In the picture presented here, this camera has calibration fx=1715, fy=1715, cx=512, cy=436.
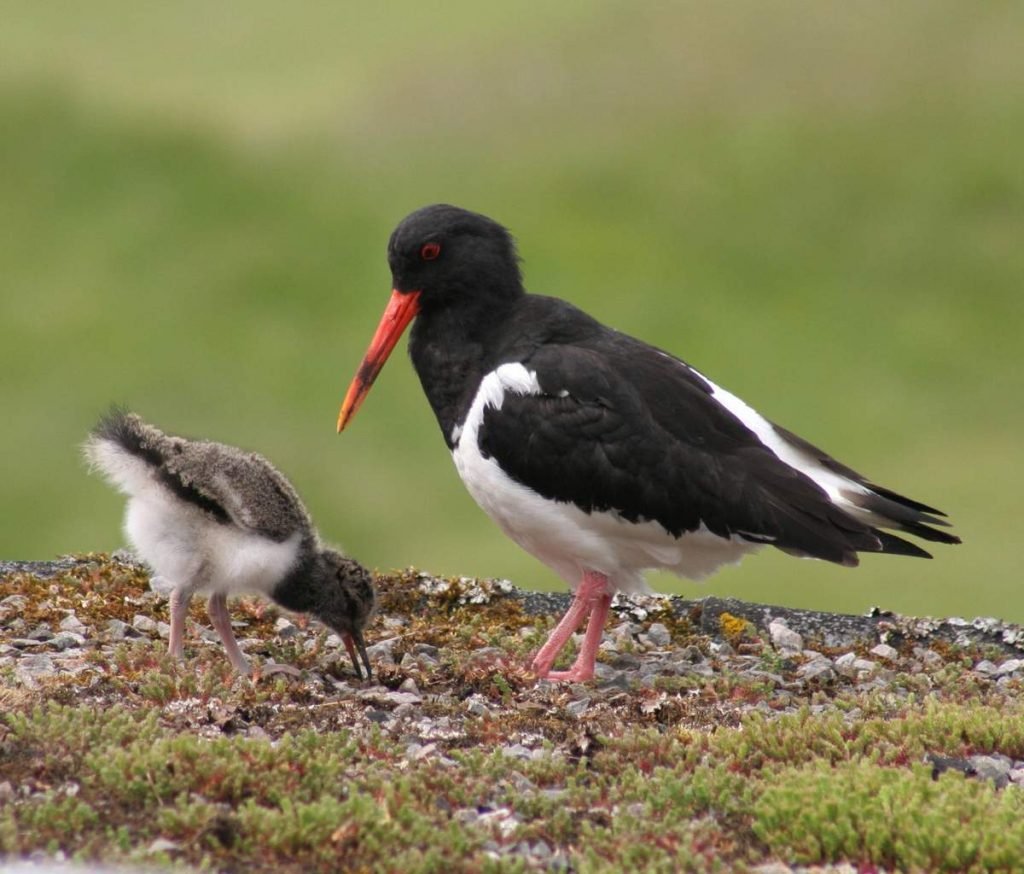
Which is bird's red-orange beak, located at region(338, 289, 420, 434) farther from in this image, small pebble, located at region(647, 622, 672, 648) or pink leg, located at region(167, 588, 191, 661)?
small pebble, located at region(647, 622, 672, 648)

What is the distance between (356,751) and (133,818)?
106 centimetres

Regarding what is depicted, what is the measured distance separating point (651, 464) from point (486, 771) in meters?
2.51

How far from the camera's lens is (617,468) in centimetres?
857

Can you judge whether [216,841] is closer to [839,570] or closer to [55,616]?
[55,616]

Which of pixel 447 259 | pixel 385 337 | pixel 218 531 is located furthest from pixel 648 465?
pixel 218 531

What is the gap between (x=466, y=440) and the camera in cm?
894

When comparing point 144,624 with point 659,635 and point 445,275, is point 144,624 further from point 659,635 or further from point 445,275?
point 659,635

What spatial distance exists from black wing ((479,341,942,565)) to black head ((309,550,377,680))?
38.1 inches

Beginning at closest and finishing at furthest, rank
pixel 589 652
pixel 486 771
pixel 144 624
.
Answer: pixel 486 771
pixel 589 652
pixel 144 624

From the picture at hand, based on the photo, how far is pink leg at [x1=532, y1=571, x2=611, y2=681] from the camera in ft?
28.1

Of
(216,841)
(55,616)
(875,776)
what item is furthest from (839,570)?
(216,841)

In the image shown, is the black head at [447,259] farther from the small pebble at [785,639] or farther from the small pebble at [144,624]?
the small pebble at [785,639]

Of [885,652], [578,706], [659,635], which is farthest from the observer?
[659,635]

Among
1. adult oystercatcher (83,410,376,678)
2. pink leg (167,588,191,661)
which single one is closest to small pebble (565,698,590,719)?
adult oystercatcher (83,410,376,678)
